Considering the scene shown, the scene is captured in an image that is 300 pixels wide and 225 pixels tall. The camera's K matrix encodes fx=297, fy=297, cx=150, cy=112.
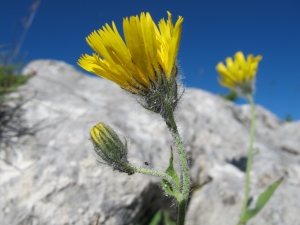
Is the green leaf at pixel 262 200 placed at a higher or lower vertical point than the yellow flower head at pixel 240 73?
lower

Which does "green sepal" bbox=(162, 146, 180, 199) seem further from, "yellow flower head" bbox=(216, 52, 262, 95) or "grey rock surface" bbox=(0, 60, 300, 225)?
"yellow flower head" bbox=(216, 52, 262, 95)

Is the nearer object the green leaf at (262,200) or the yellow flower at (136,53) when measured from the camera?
the yellow flower at (136,53)

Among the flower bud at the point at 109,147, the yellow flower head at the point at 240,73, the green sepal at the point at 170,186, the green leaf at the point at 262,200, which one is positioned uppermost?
the yellow flower head at the point at 240,73

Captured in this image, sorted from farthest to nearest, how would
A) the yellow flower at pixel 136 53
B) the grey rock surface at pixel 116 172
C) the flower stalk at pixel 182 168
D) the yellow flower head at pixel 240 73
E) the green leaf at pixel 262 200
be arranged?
the yellow flower head at pixel 240 73
the grey rock surface at pixel 116 172
the green leaf at pixel 262 200
the flower stalk at pixel 182 168
the yellow flower at pixel 136 53

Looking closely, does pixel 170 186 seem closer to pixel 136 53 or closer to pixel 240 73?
pixel 136 53

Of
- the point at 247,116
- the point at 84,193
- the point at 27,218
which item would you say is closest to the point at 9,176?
the point at 27,218

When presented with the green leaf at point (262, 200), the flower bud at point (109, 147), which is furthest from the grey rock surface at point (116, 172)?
the green leaf at point (262, 200)

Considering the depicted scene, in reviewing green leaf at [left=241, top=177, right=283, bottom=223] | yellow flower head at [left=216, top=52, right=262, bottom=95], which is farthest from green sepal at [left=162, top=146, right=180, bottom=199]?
yellow flower head at [left=216, top=52, right=262, bottom=95]

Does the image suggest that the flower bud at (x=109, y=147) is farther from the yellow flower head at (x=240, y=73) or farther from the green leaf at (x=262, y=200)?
the yellow flower head at (x=240, y=73)
